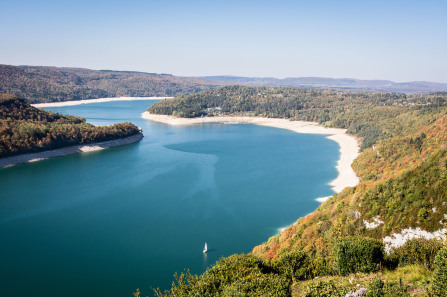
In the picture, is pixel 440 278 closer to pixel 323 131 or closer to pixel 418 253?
pixel 418 253

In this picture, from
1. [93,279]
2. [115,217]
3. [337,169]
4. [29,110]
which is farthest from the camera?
[29,110]

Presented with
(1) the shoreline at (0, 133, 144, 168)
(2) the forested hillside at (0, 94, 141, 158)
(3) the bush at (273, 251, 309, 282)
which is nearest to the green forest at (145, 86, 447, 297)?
(3) the bush at (273, 251, 309, 282)

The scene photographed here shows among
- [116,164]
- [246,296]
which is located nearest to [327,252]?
[246,296]

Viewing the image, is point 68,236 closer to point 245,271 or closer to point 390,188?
point 245,271

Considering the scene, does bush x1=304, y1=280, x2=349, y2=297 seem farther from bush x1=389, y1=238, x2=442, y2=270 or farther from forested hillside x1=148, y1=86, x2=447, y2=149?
forested hillside x1=148, y1=86, x2=447, y2=149

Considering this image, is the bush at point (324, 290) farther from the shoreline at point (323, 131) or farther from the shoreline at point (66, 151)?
the shoreline at point (66, 151)

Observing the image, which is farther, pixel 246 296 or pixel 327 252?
pixel 327 252
